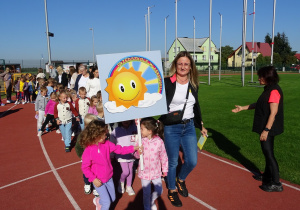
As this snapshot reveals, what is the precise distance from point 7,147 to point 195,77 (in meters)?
6.37

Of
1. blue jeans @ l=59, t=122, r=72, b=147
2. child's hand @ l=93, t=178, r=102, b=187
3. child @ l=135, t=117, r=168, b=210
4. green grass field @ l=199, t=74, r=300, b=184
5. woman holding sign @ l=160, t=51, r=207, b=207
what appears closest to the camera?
child's hand @ l=93, t=178, r=102, b=187

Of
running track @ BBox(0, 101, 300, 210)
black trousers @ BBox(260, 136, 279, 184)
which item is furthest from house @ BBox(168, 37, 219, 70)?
black trousers @ BBox(260, 136, 279, 184)

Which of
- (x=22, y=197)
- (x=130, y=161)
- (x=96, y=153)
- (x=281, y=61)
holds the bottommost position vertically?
(x=22, y=197)

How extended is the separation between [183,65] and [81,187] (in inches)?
117

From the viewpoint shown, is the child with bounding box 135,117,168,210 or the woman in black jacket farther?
the woman in black jacket

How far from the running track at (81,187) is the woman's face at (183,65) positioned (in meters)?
2.14

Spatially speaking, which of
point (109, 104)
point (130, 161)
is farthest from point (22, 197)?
point (109, 104)

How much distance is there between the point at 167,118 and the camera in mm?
3635

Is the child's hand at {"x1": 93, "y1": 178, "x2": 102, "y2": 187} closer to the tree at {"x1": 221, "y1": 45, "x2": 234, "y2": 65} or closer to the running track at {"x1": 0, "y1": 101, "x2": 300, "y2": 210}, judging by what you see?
the running track at {"x1": 0, "y1": 101, "x2": 300, "y2": 210}

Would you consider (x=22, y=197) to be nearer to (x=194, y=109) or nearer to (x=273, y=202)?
(x=194, y=109)

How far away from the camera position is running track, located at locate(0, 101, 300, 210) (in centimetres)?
396

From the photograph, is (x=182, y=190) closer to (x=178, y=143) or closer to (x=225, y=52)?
(x=178, y=143)

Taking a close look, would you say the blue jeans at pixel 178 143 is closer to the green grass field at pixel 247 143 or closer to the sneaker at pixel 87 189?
the sneaker at pixel 87 189

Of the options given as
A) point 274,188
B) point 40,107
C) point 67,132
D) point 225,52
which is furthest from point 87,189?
point 225,52
